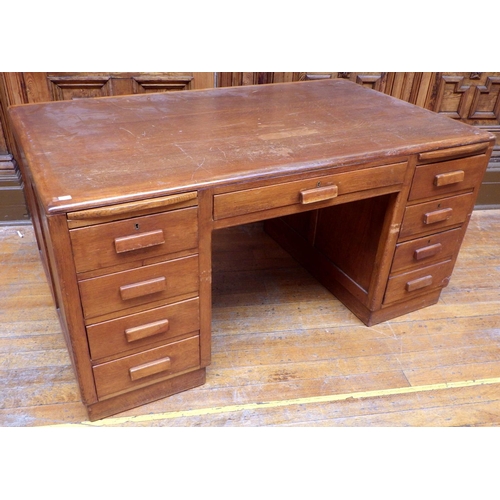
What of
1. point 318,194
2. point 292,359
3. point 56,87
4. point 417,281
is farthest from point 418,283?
point 56,87

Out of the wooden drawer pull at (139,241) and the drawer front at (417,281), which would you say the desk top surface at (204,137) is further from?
the drawer front at (417,281)

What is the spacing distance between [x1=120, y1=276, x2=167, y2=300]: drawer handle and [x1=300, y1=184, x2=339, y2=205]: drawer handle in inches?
17.8

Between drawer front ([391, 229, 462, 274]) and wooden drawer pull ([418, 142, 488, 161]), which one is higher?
wooden drawer pull ([418, 142, 488, 161])

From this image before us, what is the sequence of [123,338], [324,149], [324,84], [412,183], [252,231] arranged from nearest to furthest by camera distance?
1. [123,338]
2. [324,149]
3. [412,183]
4. [324,84]
5. [252,231]

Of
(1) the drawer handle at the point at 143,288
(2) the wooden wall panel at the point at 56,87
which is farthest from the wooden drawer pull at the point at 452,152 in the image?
(2) the wooden wall panel at the point at 56,87

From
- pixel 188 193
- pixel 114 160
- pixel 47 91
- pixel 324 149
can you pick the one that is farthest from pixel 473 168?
pixel 47 91

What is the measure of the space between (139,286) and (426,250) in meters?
1.06

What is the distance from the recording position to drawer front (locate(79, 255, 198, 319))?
1284mm

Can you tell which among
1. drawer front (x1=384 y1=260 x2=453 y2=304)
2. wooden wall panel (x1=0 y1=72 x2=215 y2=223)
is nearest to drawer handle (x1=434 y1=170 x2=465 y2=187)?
drawer front (x1=384 y1=260 x2=453 y2=304)

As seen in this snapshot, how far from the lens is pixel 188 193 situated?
50.0 inches

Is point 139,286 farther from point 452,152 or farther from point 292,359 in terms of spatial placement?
point 452,152

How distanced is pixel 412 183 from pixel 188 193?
780 millimetres

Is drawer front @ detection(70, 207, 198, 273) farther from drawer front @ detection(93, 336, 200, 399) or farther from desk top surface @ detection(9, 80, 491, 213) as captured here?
drawer front @ detection(93, 336, 200, 399)

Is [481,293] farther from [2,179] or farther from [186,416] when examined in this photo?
[2,179]
